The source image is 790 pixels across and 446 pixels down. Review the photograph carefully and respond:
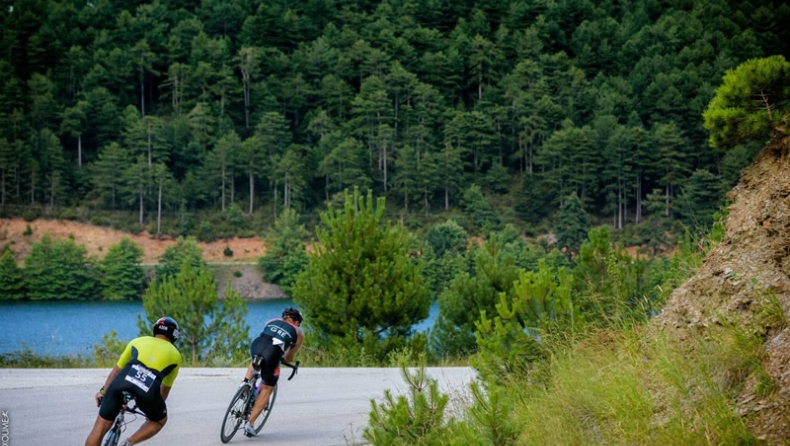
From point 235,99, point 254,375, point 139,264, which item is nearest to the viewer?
point 254,375

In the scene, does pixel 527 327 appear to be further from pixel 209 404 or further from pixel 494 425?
Result: pixel 209 404

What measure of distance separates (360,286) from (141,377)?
1291 cm

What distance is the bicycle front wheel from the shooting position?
8.80 meters

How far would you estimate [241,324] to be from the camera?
21547 mm

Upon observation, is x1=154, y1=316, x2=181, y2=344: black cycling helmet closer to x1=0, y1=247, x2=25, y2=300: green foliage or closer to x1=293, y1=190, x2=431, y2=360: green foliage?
x1=293, y1=190, x2=431, y2=360: green foliage

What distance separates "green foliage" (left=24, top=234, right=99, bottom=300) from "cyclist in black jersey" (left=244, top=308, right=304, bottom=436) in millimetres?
79879

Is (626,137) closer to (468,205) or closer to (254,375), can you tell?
(468,205)

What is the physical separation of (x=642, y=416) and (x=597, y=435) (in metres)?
0.35

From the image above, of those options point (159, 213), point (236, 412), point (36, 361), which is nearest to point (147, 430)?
point (236, 412)

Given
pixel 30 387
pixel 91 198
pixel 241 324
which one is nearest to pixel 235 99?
pixel 91 198

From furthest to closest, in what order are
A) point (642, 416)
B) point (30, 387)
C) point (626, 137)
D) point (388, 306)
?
1. point (626, 137)
2. point (388, 306)
3. point (30, 387)
4. point (642, 416)

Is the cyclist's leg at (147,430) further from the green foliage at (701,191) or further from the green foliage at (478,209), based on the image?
the green foliage at (701,191)

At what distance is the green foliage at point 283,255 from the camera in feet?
269

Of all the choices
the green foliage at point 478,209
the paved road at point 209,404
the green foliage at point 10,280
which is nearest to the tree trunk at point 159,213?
the green foliage at point 10,280
